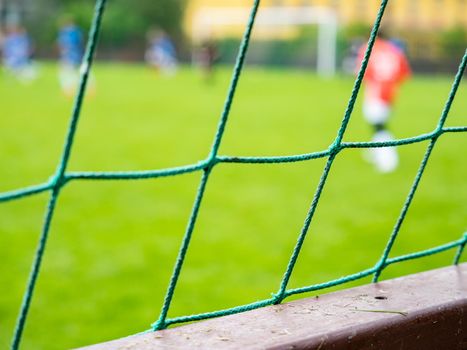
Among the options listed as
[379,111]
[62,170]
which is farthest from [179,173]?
[379,111]

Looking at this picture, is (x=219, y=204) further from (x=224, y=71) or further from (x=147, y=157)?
(x=224, y=71)

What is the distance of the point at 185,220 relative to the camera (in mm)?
4363

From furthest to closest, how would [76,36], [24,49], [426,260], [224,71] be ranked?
[224,71], [24,49], [76,36], [426,260]

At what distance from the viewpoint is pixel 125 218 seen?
4.38 m

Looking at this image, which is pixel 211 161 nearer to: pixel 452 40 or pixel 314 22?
pixel 314 22

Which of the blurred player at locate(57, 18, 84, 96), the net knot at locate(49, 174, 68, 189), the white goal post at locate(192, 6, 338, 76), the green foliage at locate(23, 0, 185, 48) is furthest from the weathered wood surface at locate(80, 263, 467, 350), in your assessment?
the green foliage at locate(23, 0, 185, 48)

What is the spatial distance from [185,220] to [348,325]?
3.48m

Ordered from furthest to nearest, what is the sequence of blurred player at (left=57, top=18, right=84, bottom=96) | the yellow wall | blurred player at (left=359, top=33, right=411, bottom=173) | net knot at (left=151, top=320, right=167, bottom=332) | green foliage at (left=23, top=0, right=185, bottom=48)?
the yellow wall, green foliage at (left=23, top=0, right=185, bottom=48), blurred player at (left=57, top=18, right=84, bottom=96), blurred player at (left=359, top=33, right=411, bottom=173), net knot at (left=151, top=320, right=167, bottom=332)

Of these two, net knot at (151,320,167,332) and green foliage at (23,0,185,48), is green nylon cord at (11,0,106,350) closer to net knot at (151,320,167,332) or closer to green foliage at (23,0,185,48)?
net knot at (151,320,167,332)

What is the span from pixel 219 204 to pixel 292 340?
158 inches

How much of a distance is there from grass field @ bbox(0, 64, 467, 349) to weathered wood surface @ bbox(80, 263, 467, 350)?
5.32 feet

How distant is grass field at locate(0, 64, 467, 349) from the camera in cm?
289

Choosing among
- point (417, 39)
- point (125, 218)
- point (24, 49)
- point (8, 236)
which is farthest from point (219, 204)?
point (417, 39)

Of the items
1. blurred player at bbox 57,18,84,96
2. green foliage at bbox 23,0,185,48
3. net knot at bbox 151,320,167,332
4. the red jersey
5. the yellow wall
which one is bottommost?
net knot at bbox 151,320,167,332
